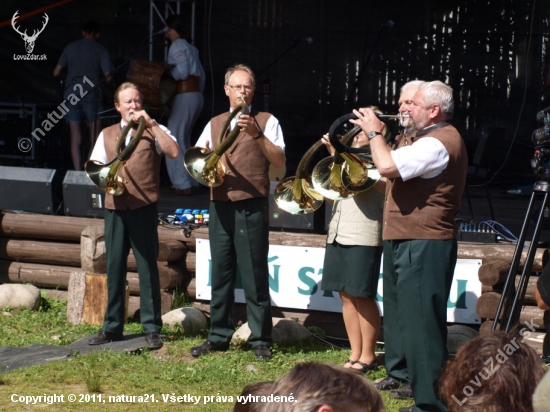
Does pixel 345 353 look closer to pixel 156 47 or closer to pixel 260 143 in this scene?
pixel 260 143

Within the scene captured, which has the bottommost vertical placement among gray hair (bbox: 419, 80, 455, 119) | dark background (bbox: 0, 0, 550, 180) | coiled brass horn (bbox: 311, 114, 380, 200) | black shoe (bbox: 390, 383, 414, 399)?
black shoe (bbox: 390, 383, 414, 399)

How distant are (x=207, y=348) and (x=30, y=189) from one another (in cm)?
252

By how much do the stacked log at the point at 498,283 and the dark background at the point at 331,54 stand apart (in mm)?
4328

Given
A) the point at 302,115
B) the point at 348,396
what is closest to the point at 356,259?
the point at 348,396

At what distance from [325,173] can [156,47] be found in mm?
5908

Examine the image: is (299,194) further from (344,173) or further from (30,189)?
(30,189)

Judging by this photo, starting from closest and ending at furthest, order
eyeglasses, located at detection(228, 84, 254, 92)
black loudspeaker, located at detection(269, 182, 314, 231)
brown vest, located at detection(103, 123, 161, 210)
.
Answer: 1. eyeglasses, located at detection(228, 84, 254, 92)
2. brown vest, located at detection(103, 123, 161, 210)
3. black loudspeaker, located at detection(269, 182, 314, 231)

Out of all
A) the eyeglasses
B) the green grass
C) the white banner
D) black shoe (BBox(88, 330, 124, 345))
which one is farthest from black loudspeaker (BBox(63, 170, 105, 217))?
the eyeglasses

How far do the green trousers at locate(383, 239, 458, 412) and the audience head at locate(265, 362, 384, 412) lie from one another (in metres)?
2.37

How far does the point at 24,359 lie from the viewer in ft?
17.3

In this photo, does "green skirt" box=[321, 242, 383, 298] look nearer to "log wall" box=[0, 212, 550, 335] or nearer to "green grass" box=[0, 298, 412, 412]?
"green grass" box=[0, 298, 412, 412]

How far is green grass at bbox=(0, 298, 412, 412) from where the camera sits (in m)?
4.55

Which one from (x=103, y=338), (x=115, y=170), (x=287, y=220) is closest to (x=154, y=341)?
(x=103, y=338)

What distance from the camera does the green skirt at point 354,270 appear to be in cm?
518
